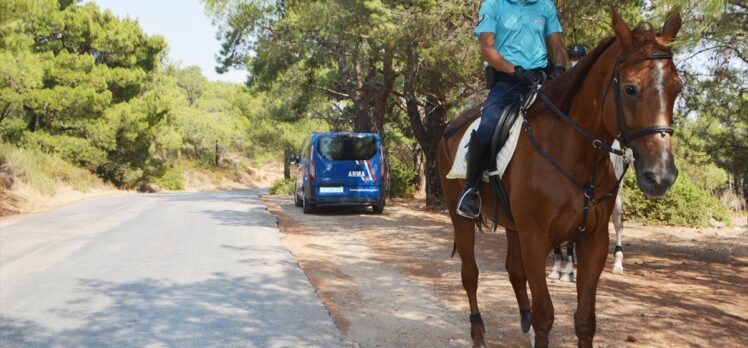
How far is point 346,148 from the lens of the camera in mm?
17469

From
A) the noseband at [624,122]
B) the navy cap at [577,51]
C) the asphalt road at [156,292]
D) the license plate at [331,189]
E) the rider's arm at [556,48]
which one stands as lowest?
the asphalt road at [156,292]

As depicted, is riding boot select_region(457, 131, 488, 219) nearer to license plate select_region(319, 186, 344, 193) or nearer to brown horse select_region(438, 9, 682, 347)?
brown horse select_region(438, 9, 682, 347)

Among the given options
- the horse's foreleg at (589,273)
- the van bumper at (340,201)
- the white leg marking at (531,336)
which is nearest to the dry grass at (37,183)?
the van bumper at (340,201)

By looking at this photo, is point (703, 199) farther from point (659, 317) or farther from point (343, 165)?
point (659, 317)

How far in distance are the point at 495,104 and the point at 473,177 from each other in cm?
57

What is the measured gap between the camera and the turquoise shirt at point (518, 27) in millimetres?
4344

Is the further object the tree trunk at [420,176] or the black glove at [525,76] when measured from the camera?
the tree trunk at [420,176]

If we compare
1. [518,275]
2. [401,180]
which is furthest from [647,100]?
[401,180]

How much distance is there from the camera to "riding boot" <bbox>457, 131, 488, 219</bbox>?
4.20m

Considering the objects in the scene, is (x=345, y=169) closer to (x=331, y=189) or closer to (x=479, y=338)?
(x=331, y=189)

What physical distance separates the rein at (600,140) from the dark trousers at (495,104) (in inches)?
9.4

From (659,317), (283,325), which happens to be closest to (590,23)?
(659,317)

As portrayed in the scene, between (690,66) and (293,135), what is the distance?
4184 cm

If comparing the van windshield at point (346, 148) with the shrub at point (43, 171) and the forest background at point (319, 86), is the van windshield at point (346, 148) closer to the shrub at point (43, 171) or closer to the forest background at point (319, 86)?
the forest background at point (319, 86)
